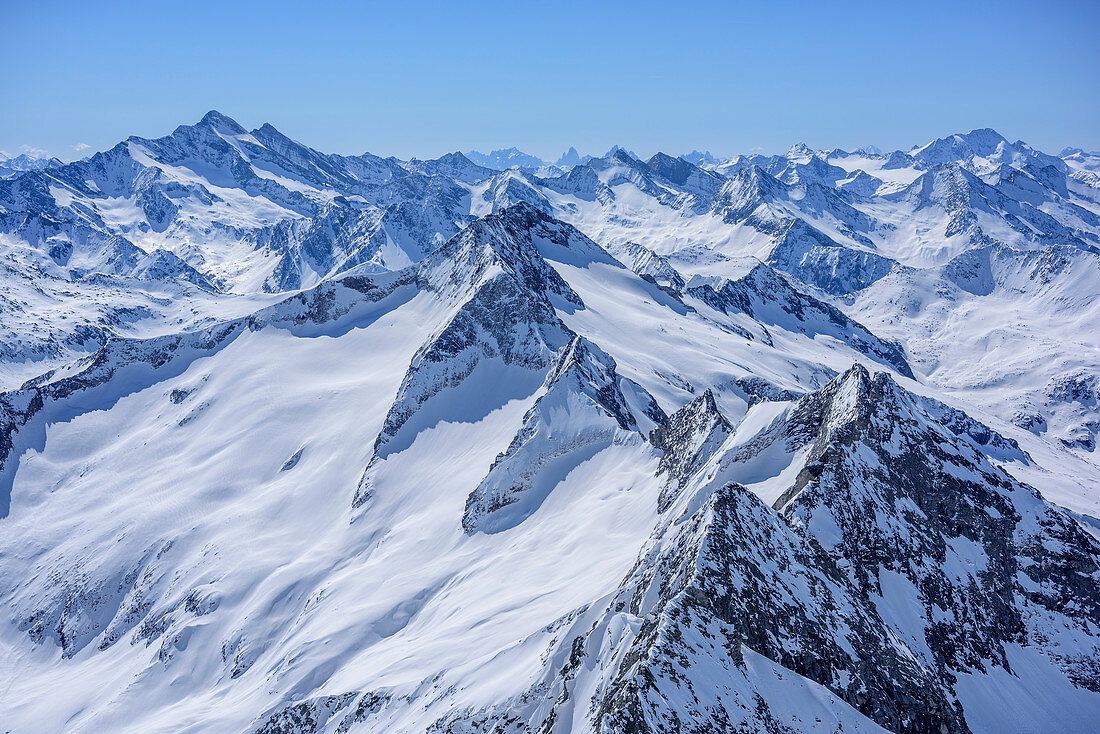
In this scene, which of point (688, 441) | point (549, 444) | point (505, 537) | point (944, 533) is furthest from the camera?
point (549, 444)

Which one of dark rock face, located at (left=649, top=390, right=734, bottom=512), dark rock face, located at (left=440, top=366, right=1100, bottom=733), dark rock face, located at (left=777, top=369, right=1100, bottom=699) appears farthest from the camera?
dark rock face, located at (left=649, top=390, right=734, bottom=512)

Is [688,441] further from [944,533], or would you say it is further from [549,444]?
[944,533]

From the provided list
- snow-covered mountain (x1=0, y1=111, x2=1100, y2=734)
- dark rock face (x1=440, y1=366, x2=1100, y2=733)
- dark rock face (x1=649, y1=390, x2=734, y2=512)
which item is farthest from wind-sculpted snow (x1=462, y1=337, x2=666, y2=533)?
dark rock face (x1=440, y1=366, x2=1100, y2=733)

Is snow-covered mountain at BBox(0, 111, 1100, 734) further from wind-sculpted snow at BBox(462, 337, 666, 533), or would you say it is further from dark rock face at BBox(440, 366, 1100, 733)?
wind-sculpted snow at BBox(462, 337, 666, 533)

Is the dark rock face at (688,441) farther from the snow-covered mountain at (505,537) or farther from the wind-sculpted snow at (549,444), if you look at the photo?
the wind-sculpted snow at (549,444)

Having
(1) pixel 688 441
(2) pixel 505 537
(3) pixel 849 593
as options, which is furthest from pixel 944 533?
(2) pixel 505 537

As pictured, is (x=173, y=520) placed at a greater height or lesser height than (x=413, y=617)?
lesser

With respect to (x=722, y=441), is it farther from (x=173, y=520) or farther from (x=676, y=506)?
(x=173, y=520)

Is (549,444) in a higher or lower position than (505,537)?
higher

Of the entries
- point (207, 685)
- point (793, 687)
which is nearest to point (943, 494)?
point (793, 687)

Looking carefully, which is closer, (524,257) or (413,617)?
(413,617)

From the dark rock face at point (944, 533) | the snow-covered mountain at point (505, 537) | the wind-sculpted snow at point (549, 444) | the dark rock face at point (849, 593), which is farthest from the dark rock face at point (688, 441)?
the dark rock face at point (944, 533)
